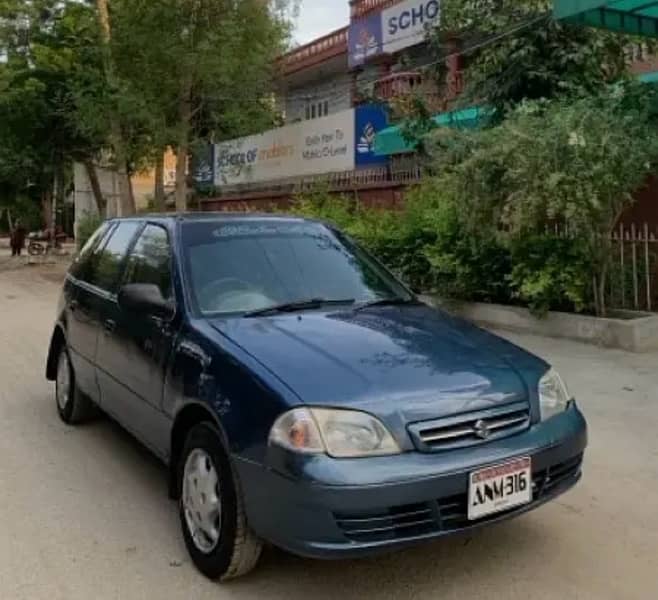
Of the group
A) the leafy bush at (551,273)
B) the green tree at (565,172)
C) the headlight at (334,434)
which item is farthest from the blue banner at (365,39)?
the headlight at (334,434)

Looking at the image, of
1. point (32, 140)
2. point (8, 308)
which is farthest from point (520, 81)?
point (32, 140)

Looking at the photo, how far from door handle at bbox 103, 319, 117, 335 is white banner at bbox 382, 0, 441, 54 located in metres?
14.0

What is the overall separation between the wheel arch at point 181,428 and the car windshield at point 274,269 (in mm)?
581

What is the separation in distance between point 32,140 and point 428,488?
25.8m

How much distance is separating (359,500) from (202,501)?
3.08 feet

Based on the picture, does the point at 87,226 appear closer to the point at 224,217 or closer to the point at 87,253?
the point at 87,253

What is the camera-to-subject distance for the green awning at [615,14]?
9.07 m

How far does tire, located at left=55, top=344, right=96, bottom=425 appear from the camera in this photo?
20.0 ft

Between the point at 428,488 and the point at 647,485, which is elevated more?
the point at 428,488

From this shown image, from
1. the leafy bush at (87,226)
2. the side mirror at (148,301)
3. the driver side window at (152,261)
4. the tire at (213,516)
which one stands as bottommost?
the tire at (213,516)

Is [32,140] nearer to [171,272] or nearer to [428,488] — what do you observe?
[171,272]

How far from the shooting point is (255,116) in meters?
19.2

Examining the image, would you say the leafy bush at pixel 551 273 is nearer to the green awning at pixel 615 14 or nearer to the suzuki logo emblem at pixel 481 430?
the green awning at pixel 615 14

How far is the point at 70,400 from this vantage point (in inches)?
244
